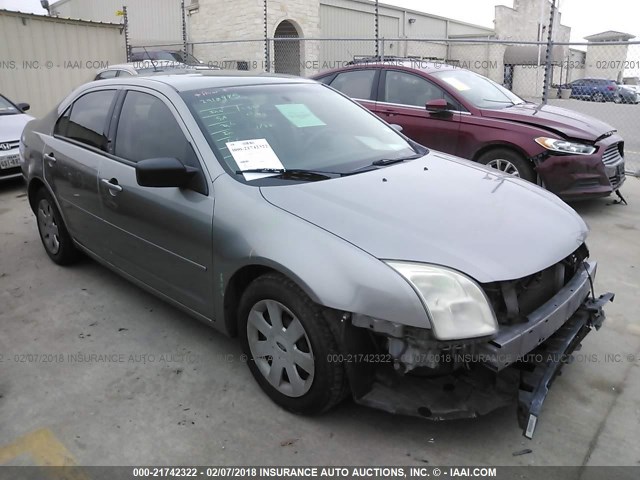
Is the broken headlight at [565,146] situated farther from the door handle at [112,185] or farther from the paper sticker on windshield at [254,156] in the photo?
the door handle at [112,185]

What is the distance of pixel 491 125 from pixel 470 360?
440cm

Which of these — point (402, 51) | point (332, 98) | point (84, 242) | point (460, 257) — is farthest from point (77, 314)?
point (402, 51)

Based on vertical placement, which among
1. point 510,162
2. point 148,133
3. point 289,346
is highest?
point 148,133

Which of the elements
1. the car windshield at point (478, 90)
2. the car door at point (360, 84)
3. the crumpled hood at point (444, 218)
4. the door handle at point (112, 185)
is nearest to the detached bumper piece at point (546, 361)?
the crumpled hood at point (444, 218)

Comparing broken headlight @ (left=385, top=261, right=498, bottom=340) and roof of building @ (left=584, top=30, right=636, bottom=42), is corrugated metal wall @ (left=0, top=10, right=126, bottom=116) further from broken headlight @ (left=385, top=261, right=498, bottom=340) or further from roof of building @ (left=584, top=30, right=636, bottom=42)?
roof of building @ (left=584, top=30, right=636, bottom=42)

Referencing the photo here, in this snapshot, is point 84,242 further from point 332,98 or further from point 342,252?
point 342,252

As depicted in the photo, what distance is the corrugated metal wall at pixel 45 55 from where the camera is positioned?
1030cm

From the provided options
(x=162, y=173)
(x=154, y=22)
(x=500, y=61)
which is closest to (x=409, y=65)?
(x=162, y=173)

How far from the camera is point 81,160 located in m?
3.83

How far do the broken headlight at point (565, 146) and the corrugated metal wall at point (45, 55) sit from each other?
9.59 m

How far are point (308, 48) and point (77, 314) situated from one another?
65.4 ft

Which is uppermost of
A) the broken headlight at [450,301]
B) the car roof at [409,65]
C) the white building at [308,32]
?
the white building at [308,32]

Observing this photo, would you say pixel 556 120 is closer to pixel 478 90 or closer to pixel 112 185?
pixel 478 90

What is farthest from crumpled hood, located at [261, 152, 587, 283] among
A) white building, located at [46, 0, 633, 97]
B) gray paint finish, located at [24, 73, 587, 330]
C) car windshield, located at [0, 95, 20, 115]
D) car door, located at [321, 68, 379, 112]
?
white building, located at [46, 0, 633, 97]
